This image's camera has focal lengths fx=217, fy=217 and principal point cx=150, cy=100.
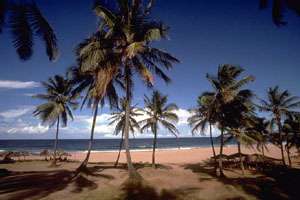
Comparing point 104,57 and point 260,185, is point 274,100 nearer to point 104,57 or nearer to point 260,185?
point 260,185

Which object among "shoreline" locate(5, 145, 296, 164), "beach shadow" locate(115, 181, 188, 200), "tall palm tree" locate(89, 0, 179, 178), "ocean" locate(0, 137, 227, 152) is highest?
"tall palm tree" locate(89, 0, 179, 178)

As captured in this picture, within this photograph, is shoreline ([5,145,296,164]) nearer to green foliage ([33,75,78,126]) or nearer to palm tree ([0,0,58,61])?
green foliage ([33,75,78,126])

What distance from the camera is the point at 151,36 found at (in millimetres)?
12750

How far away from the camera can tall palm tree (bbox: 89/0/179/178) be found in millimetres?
13016

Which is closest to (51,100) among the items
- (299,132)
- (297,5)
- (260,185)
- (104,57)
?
(104,57)

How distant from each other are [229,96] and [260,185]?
20.0 ft

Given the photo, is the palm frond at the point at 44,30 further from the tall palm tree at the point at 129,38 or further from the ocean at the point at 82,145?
the ocean at the point at 82,145

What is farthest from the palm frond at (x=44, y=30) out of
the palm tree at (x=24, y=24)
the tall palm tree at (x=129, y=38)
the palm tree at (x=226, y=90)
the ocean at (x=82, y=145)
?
the ocean at (x=82, y=145)

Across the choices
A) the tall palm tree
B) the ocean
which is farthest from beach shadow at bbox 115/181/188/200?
the ocean

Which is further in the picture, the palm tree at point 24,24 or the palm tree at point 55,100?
the palm tree at point 55,100

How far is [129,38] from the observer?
13586mm

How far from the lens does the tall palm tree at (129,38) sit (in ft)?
42.7

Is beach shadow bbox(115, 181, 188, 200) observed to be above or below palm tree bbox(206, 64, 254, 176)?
below

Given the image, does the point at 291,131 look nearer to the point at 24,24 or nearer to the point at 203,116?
the point at 203,116
